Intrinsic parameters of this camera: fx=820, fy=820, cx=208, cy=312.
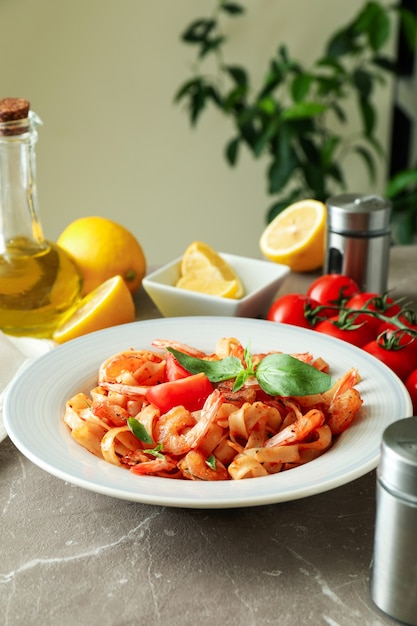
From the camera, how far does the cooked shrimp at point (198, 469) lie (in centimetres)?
90

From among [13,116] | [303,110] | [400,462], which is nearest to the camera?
[400,462]

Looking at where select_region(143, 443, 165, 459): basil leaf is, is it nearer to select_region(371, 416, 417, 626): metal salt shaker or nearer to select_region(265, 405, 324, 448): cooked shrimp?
select_region(265, 405, 324, 448): cooked shrimp

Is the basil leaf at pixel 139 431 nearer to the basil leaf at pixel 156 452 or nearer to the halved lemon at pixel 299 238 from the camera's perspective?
the basil leaf at pixel 156 452

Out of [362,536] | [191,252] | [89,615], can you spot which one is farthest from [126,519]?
[191,252]

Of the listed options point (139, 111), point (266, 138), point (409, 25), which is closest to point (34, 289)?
point (266, 138)

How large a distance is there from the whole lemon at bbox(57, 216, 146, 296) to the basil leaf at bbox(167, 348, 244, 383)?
0.53 meters

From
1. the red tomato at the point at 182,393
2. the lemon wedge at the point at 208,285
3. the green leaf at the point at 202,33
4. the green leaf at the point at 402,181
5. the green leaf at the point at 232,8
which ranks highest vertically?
the green leaf at the point at 232,8

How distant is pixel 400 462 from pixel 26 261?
2.76ft

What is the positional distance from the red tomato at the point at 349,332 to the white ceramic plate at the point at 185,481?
67mm

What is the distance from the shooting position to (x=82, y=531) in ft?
3.01

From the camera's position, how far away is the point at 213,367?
1.02 meters

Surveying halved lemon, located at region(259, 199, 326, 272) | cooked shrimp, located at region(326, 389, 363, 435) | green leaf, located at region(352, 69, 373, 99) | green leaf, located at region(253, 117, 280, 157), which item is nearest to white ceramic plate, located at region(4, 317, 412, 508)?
cooked shrimp, located at region(326, 389, 363, 435)

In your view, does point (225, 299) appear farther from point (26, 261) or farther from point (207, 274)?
point (26, 261)

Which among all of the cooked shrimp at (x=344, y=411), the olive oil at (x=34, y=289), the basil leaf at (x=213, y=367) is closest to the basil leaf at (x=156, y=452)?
the basil leaf at (x=213, y=367)
